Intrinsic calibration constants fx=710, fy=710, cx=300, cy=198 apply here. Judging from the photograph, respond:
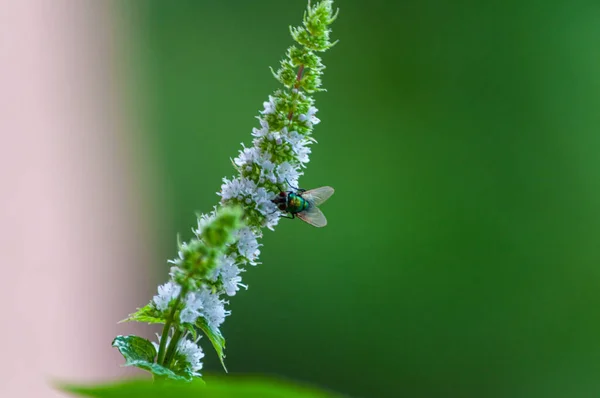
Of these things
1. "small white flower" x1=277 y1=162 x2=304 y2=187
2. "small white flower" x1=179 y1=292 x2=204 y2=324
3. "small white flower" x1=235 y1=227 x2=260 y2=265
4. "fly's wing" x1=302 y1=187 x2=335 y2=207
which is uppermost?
"fly's wing" x1=302 y1=187 x2=335 y2=207

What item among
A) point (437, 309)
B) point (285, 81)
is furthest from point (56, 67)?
point (285, 81)

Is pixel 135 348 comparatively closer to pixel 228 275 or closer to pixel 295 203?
pixel 228 275

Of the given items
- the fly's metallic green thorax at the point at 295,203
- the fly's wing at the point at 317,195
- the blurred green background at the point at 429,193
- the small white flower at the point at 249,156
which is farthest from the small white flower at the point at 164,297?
the blurred green background at the point at 429,193

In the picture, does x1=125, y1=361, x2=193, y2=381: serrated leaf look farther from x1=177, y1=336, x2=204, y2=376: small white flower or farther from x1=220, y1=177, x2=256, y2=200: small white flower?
x1=220, y1=177, x2=256, y2=200: small white flower

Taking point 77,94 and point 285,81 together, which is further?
point 77,94

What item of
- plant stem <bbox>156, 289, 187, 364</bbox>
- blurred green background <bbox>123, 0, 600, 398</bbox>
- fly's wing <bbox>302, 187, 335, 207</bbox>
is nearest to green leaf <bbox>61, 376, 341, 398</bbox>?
plant stem <bbox>156, 289, 187, 364</bbox>

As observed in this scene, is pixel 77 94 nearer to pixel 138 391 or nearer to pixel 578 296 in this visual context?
pixel 578 296

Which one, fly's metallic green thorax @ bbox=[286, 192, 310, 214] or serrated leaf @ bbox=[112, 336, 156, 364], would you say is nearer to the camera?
serrated leaf @ bbox=[112, 336, 156, 364]
